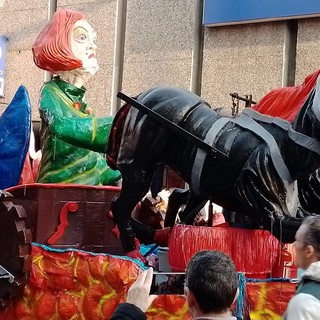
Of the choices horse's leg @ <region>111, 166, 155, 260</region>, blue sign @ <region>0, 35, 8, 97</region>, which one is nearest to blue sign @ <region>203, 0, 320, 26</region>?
blue sign @ <region>0, 35, 8, 97</region>

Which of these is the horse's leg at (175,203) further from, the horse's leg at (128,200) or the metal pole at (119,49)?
the metal pole at (119,49)

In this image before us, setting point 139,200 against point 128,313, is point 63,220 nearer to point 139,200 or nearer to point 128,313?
point 139,200

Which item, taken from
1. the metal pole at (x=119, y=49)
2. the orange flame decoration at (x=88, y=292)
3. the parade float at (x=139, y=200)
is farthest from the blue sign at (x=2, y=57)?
the orange flame decoration at (x=88, y=292)

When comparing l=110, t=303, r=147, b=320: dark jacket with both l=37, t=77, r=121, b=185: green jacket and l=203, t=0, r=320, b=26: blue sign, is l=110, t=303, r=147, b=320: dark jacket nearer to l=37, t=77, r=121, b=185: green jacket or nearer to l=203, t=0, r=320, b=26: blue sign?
l=37, t=77, r=121, b=185: green jacket

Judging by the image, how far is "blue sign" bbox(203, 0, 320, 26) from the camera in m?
8.10

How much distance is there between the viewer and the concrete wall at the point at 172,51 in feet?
27.6

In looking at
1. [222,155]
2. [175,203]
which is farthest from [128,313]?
[175,203]

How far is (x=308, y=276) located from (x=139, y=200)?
2.21m

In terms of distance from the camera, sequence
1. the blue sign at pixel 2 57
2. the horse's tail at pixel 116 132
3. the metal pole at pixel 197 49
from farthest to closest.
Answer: the blue sign at pixel 2 57
the metal pole at pixel 197 49
the horse's tail at pixel 116 132

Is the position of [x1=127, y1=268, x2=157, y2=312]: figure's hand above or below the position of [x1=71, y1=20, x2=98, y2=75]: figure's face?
below

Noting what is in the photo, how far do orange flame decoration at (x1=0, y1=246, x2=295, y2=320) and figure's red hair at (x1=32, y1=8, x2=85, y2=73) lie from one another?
1358 mm

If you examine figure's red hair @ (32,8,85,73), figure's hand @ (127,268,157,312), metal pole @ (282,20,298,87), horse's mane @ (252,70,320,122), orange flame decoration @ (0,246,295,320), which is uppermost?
metal pole @ (282,20,298,87)

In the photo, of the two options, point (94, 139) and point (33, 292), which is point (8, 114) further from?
point (33, 292)

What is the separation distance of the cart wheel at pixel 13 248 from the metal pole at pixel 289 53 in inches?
196
